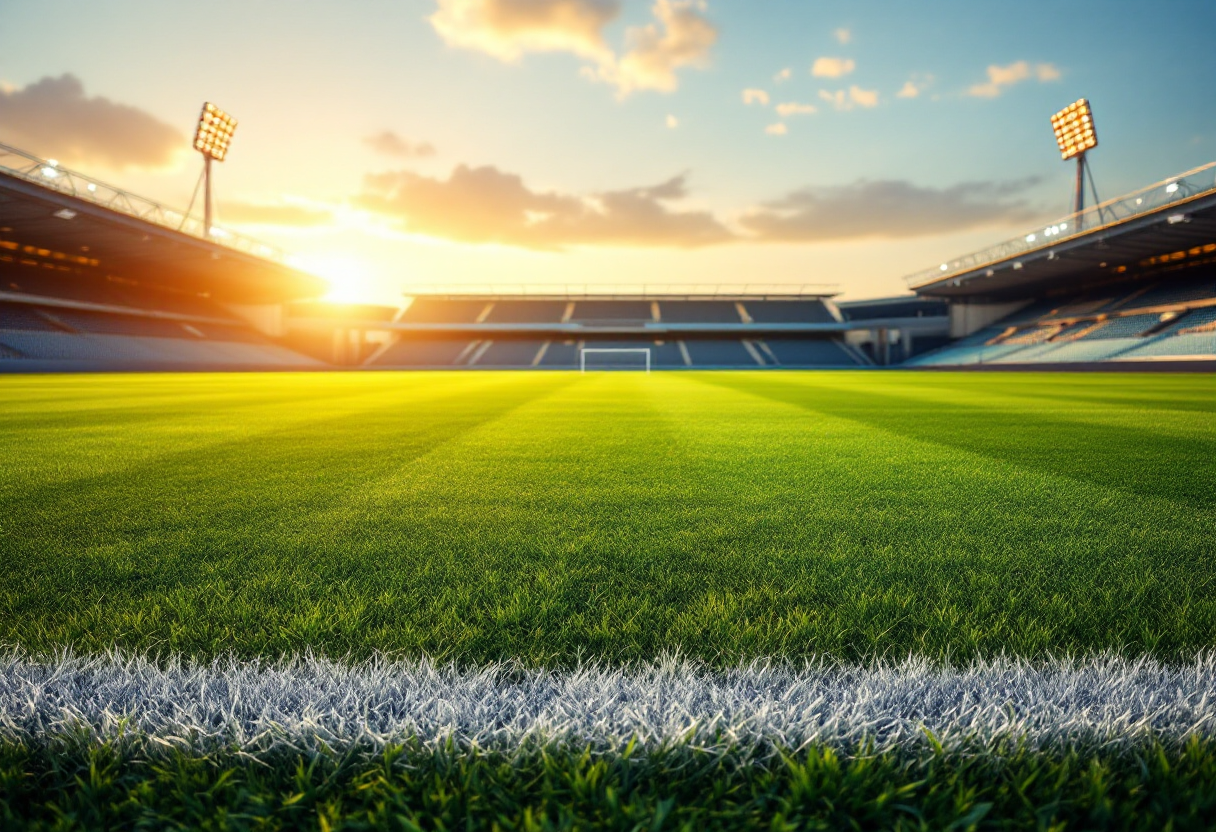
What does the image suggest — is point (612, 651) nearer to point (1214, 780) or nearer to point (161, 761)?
point (161, 761)

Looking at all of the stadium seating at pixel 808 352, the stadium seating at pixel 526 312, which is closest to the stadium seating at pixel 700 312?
the stadium seating at pixel 808 352

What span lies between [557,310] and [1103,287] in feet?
116

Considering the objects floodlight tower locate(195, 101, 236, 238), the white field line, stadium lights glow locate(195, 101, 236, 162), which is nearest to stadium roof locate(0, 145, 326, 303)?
floodlight tower locate(195, 101, 236, 238)

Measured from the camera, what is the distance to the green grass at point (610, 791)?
84 cm

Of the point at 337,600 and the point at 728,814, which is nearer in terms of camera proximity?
the point at 728,814

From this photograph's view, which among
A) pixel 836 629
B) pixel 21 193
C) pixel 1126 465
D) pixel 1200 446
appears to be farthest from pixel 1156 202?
pixel 21 193

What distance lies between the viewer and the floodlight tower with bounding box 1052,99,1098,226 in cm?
3200

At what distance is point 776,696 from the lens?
1.21 meters

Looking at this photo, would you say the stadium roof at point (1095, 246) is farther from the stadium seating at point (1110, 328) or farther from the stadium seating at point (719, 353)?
the stadium seating at point (719, 353)

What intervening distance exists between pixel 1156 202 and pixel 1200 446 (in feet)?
81.4

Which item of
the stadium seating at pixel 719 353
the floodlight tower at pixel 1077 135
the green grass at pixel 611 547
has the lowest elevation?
the green grass at pixel 611 547

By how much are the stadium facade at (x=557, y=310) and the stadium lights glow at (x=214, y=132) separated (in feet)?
22.8

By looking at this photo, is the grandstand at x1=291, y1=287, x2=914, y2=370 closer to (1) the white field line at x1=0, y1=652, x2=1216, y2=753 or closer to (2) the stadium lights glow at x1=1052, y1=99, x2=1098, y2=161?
(2) the stadium lights glow at x1=1052, y1=99, x2=1098, y2=161

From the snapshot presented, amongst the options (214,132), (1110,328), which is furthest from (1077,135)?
(214,132)
